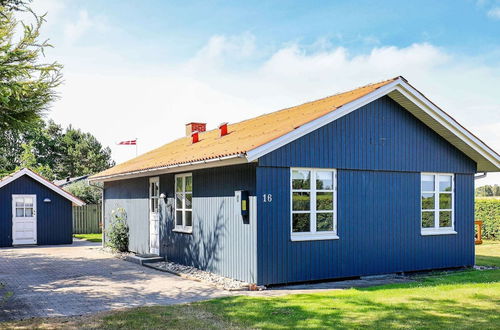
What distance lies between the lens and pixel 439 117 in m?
12.8

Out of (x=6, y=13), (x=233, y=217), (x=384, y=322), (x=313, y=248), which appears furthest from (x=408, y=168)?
(x=6, y=13)

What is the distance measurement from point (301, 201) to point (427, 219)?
4.24m

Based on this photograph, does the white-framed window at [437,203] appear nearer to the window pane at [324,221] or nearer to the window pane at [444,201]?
the window pane at [444,201]

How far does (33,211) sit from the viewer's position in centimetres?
2184

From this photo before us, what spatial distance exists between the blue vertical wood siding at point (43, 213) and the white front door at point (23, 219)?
158 millimetres

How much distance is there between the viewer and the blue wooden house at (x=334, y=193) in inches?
432

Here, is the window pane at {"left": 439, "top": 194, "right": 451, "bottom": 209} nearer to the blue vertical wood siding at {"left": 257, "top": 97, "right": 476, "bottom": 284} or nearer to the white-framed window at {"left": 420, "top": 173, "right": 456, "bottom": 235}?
the white-framed window at {"left": 420, "top": 173, "right": 456, "bottom": 235}

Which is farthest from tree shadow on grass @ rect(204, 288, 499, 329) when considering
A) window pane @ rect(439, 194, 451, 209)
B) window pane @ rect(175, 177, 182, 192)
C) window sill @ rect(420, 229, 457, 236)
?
window pane @ rect(175, 177, 182, 192)

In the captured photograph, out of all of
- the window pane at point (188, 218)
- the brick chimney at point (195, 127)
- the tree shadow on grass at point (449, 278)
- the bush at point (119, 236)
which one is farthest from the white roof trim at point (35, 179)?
the tree shadow on grass at point (449, 278)

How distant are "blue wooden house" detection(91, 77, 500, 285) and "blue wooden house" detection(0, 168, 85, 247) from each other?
889 centimetres

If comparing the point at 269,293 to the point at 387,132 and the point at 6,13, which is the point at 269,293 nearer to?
the point at 387,132

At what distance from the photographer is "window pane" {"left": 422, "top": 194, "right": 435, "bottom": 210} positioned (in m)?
13.5

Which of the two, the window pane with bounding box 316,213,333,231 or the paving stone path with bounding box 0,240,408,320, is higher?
the window pane with bounding box 316,213,333,231

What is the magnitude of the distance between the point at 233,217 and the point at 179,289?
2000 millimetres
